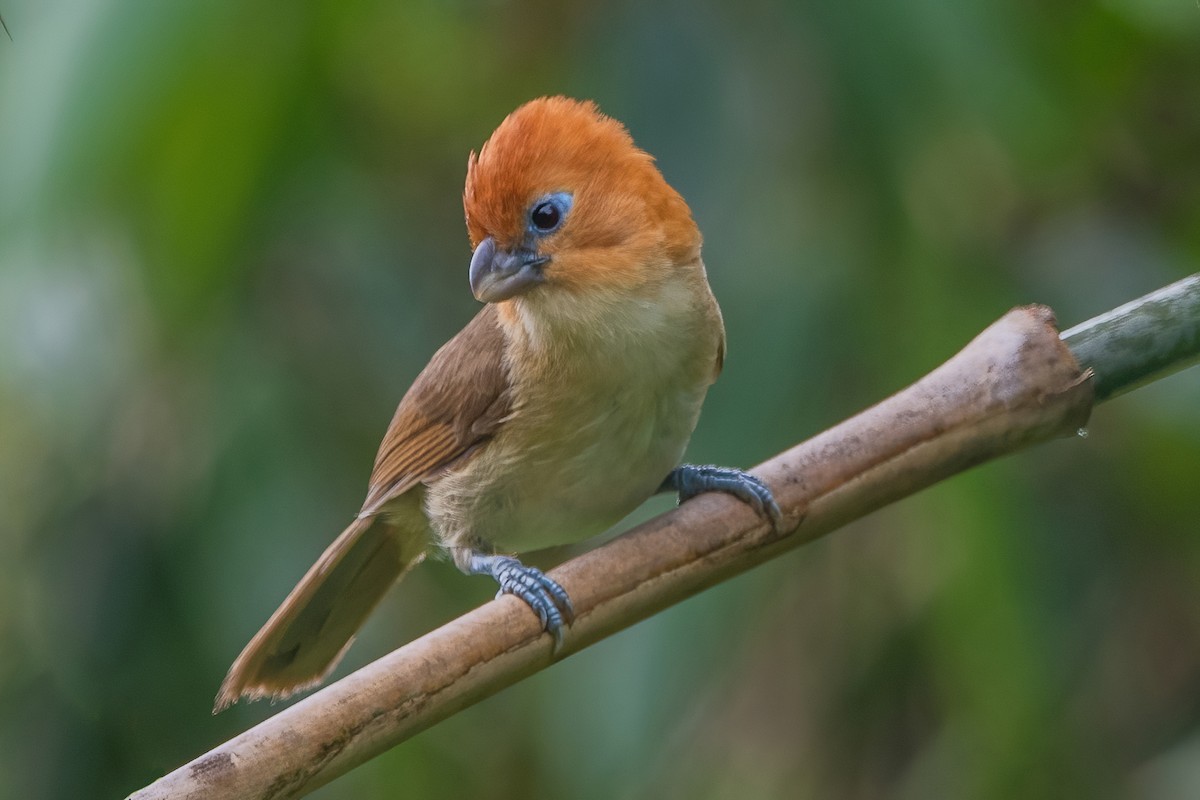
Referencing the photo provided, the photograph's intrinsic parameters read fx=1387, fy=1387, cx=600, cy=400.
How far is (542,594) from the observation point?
2359mm

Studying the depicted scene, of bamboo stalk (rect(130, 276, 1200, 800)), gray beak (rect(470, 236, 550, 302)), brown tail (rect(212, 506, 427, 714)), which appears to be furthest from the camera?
brown tail (rect(212, 506, 427, 714))

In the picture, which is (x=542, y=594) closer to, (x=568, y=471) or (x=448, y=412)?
(x=568, y=471)

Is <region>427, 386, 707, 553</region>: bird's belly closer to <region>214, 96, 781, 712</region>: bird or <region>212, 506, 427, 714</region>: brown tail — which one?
<region>214, 96, 781, 712</region>: bird

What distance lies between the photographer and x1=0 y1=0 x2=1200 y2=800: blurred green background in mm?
2982

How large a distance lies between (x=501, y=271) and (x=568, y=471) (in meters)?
0.48

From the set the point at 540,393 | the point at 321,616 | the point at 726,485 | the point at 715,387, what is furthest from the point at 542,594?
the point at 715,387

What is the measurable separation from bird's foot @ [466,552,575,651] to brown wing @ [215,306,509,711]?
0.37 metres

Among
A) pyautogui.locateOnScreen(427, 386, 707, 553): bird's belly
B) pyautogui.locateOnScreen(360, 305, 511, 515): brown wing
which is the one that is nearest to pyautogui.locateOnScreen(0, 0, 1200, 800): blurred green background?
pyautogui.locateOnScreen(427, 386, 707, 553): bird's belly

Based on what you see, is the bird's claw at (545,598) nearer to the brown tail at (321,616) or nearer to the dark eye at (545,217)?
the brown tail at (321,616)

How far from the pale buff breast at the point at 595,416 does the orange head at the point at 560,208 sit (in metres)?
0.09

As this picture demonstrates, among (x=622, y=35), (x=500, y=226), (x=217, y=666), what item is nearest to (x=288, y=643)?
(x=217, y=666)

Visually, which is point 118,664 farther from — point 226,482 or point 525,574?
point 525,574

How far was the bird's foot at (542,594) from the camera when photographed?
2248 millimetres

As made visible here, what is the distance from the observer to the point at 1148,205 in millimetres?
3486
